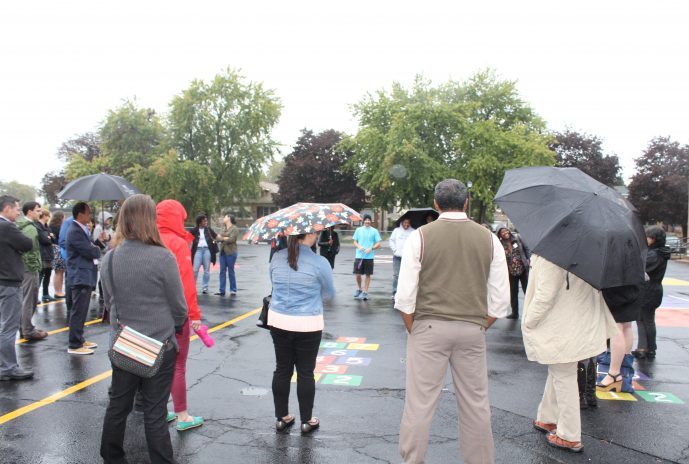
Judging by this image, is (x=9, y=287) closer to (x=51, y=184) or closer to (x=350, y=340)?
(x=350, y=340)

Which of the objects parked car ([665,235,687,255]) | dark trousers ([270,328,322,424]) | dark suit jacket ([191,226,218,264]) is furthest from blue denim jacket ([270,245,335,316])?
parked car ([665,235,687,255])

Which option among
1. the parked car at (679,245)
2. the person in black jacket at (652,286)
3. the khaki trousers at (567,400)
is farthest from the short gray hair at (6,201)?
the parked car at (679,245)

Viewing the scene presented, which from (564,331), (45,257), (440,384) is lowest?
(440,384)

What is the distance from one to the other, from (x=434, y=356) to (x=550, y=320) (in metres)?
1.37

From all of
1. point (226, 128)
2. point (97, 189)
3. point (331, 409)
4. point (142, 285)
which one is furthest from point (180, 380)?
point (226, 128)

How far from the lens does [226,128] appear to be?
157 ft

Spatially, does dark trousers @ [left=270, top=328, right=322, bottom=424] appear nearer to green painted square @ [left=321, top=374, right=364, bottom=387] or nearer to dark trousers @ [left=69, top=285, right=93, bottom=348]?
green painted square @ [left=321, top=374, right=364, bottom=387]

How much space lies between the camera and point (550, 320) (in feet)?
14.3

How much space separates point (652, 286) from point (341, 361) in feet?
13.2

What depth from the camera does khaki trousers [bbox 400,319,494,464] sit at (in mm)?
3469

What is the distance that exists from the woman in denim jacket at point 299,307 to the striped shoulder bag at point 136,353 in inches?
41.3

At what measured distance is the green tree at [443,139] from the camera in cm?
4166

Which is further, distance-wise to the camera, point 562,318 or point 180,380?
point 180,380

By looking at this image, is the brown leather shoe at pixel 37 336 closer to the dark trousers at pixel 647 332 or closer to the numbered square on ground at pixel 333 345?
the numbered square on ground at pixel 333 345
